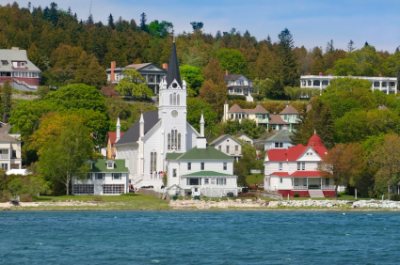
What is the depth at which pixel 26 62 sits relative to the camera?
160 m

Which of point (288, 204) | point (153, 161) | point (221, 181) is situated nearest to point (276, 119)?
point (153, 161)

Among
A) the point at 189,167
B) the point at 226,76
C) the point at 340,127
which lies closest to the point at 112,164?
the point at 189,167

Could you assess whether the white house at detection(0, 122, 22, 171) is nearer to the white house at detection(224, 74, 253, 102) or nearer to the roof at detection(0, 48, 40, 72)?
the roof at detection(0, 48, 40, 72)

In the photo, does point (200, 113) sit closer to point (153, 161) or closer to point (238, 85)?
point (153, 161)

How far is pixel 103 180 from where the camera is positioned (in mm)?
106375

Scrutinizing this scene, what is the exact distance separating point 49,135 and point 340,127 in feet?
92.3

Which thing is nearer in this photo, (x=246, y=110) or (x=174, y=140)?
(x=174, y=140)

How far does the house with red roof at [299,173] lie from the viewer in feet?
352

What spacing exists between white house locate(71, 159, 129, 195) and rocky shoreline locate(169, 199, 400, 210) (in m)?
8.98

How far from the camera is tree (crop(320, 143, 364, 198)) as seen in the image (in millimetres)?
103750

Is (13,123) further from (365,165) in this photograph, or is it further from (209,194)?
(365,165)

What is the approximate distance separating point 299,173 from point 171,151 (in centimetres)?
1271

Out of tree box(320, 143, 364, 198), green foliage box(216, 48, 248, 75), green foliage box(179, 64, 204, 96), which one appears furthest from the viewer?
green foliage box(216, 48, 248, 75)

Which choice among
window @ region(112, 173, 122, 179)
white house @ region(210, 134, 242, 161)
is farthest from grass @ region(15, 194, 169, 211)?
white house @ region(210, 134, 242, 161)
